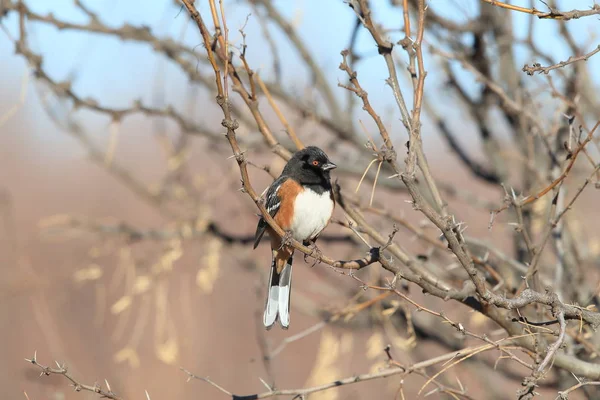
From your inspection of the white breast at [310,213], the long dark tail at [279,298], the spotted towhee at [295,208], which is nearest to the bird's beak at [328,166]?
the spotted towhee at [295,208]

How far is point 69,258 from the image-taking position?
420 inches

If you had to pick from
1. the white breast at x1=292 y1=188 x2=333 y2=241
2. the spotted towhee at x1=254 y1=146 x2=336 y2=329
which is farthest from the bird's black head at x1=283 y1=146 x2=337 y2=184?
the white breast at x1=292 y1=188 x2=333 y2=241

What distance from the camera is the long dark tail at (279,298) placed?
11.3 ft

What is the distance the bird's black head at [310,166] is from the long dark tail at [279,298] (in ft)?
1.71

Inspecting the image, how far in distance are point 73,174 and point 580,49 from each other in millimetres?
15561

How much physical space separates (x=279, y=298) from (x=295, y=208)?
501mm

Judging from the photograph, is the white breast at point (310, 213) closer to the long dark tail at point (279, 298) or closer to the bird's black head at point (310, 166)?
the bird's black head at point (310, 166)

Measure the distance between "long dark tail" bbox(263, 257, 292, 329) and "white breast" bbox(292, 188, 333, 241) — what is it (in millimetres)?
252

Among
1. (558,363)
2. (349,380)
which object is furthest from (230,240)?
(558,363)

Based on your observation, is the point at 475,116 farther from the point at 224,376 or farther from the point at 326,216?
the point at 224,376

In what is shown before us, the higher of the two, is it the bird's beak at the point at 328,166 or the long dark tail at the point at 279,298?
the bird's beak at the point at 328,166

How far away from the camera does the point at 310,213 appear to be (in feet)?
11.8

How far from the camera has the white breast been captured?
11.6ft

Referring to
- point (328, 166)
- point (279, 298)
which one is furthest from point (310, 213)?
point (279, 298)
